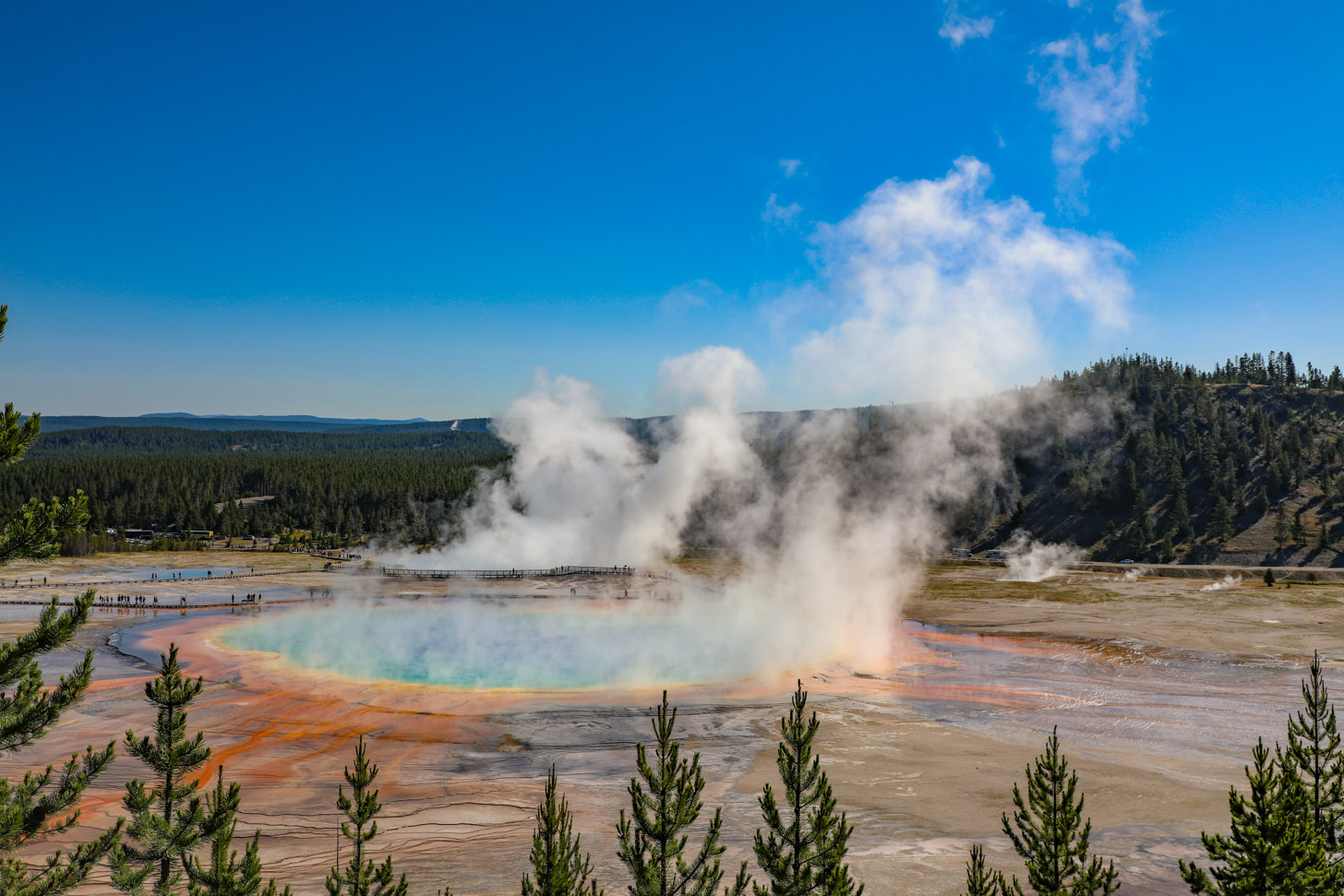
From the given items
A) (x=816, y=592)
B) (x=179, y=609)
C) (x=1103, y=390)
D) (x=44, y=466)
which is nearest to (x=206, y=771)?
(x=179, y=609)

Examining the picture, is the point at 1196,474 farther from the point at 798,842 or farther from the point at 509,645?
the point at 798,842


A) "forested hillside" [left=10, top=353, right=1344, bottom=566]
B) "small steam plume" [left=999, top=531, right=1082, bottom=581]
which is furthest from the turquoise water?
"forested hillside" [left=10, top=353, right=1344, bottom=566]

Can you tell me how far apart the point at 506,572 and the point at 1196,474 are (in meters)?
99.0

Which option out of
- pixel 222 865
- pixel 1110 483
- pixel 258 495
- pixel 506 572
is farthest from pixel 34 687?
pixel 258 495

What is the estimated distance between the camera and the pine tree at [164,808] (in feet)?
38.0

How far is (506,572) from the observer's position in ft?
277

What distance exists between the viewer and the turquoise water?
142 ft

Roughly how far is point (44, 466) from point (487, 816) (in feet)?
580

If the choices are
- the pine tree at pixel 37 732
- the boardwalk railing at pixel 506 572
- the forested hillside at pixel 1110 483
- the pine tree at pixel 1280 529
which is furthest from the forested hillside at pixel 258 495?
the pine tree at pixel 1280 529

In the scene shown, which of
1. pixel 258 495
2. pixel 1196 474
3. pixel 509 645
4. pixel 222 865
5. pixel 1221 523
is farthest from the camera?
pixel 258 495

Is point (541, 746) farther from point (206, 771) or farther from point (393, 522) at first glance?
point (393, 522)

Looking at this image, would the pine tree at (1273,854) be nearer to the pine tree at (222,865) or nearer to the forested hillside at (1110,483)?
the pine tree at (222,865)

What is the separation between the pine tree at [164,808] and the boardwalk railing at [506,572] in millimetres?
70637

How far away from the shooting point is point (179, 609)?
63.1 metres
